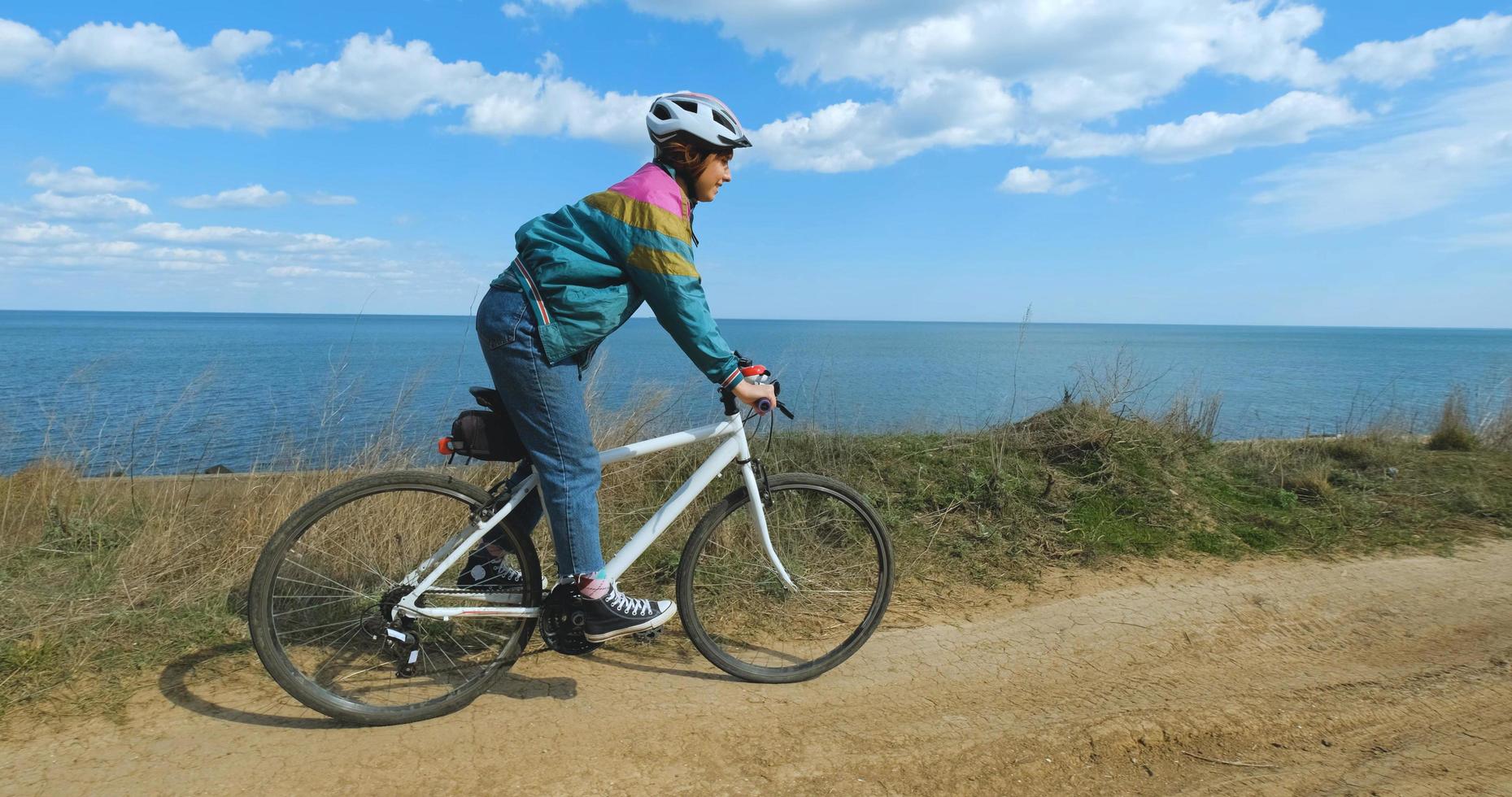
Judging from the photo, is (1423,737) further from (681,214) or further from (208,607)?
(208,607)

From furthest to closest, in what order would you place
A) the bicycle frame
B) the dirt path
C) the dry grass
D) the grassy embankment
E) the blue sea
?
the dry grass, the blue sea, the grassy embankment, the bicycle frame, the dirt path

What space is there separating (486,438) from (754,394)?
41.3 inches

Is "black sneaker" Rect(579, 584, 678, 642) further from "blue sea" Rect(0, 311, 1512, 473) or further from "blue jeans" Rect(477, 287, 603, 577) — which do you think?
"blue sea" Rect(0, 311, 1512, 473)

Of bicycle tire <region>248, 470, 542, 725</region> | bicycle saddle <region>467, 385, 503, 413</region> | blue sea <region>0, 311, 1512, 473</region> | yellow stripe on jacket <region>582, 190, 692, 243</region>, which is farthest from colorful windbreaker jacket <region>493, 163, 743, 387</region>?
blue sea <region>0, 311, 1512, 473</region>

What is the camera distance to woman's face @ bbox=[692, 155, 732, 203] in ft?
10.6

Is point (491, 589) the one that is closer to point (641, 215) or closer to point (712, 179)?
point (641, 215)

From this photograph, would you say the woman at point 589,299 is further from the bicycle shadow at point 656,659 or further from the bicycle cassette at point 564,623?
the bicycle shadow at point 656,659

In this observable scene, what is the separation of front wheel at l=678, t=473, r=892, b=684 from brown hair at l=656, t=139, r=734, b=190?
4.39ft

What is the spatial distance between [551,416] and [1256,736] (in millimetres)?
2924

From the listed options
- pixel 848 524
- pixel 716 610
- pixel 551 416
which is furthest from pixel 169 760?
pixel 848 524

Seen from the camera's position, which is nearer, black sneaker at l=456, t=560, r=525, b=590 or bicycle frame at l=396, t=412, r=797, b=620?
bicycle frame at l=396, t=412, r=797, b=620

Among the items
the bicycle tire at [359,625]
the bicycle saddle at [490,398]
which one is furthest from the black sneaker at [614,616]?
the bicycle saddle at [490,398]

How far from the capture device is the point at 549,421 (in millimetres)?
3080

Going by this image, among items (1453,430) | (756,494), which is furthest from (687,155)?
(1453,430)
